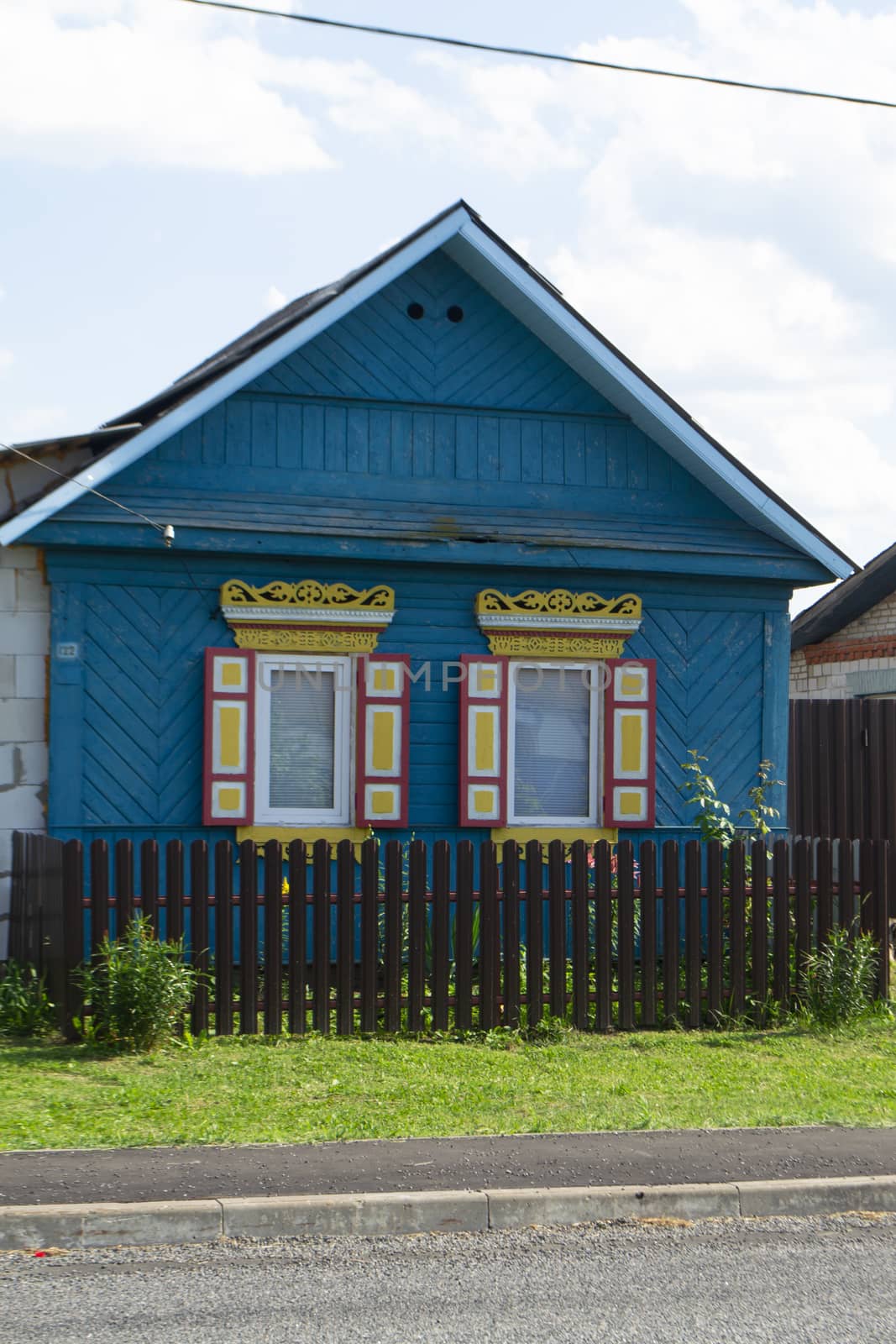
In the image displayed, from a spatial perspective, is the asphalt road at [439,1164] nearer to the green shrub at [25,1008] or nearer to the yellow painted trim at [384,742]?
the green shrub at [25,1008]

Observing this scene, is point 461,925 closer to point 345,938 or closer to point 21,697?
point 345,938

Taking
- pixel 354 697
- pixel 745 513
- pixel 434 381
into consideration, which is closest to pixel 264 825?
pixel 354 697

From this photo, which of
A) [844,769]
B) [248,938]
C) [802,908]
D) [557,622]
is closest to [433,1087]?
[248,938]

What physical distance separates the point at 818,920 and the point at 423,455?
4857mm

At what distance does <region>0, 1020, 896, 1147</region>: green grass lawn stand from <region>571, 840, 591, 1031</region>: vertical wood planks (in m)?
0.20

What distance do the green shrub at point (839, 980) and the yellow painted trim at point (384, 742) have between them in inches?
143

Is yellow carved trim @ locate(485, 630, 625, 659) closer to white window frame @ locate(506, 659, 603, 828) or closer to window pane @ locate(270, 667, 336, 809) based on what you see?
white window frame @ locate(506, 659, 603, 828)

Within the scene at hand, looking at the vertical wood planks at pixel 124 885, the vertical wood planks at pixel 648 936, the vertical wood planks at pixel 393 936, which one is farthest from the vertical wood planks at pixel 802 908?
the vertical wood planks at pixel 124 885

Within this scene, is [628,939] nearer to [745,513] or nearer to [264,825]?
[264,825]

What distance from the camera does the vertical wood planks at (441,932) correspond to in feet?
30.8

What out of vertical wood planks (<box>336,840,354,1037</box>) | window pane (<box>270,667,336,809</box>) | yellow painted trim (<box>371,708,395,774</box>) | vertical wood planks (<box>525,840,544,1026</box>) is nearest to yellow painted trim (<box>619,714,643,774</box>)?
yellow painted trim (<box>371,708,395,774</box>)

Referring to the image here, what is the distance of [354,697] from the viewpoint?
1188 cm

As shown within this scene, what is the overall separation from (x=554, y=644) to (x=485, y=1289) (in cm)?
739

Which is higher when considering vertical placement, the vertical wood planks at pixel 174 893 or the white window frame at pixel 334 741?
the white window frame at pixel 334 741
